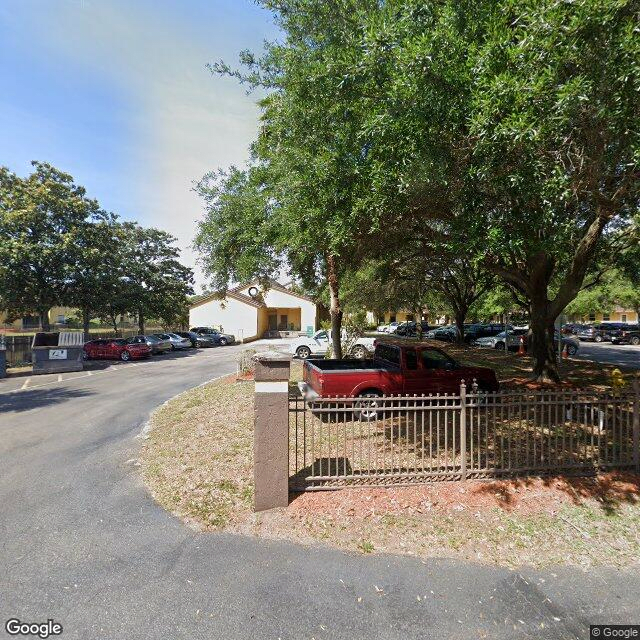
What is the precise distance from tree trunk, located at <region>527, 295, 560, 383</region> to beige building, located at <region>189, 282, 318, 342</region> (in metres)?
27.1

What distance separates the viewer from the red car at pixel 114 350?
2300 centimetres

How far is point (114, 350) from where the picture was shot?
23.1 meters

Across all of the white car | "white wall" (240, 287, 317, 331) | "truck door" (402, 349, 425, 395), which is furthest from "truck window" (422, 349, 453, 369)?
"white wall" (240, 287, 317, 331)

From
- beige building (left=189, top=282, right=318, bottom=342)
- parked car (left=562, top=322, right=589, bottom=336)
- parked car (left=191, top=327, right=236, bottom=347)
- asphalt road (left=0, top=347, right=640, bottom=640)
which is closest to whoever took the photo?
asphalt road (left=0, top=347, right=640, bottom=640)

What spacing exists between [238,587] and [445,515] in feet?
8.73

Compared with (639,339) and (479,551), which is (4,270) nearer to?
(479,551)

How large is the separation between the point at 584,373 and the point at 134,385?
17.5 m

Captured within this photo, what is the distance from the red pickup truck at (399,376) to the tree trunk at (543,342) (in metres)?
2.90

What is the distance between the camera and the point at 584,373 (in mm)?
13859

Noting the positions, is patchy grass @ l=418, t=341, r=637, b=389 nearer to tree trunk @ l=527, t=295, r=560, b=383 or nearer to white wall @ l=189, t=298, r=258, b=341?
tree trunk @ l=527, t=295, r=560, b=383

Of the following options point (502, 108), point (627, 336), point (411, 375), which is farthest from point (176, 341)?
point (627, 336)

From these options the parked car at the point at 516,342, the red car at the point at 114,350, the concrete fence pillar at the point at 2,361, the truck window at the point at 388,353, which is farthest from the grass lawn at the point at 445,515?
the red car at the point at 114,350

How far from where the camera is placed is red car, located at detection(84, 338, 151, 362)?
2300 centimetres

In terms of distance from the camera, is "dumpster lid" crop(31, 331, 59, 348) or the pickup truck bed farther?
"dumpster lid" crop(31, 331, 59, 348)
